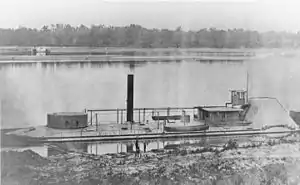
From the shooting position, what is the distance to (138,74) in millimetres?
2029

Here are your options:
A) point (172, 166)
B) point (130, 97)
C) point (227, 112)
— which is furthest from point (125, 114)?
point (227, 112)

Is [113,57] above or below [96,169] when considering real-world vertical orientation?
above

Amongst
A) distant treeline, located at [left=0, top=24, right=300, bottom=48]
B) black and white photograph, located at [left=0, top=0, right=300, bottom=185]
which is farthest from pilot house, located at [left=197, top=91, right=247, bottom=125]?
distant treeline, located at [left=0, top=24, right=300, bottom=48]

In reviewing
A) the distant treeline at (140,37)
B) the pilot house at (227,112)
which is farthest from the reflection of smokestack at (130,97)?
the pilot house at (227,112)

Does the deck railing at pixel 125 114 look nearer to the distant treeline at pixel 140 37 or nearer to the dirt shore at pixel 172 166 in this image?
the dirt shore at pixel 172 166

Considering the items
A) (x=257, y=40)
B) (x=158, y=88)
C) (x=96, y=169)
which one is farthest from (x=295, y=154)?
(x=96, y=169)

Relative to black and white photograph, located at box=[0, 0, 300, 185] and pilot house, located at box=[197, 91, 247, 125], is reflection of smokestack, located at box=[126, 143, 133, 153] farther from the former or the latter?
pilot house, located at box=[197, 91, 247, 125]

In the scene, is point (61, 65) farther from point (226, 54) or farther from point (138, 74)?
point (226, 54)

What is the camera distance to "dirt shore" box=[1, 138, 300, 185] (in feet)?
6.30

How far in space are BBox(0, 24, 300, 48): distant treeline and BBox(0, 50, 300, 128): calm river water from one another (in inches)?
2.8

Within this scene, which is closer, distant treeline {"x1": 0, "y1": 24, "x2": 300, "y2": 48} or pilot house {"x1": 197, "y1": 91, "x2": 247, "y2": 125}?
distant treeline {"x1": 0, "y1": 24, "x2": 300, "y2": 48}

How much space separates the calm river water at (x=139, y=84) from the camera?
193cm

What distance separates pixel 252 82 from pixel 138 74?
1.52 feet

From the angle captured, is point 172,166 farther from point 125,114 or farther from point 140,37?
point 140,37
